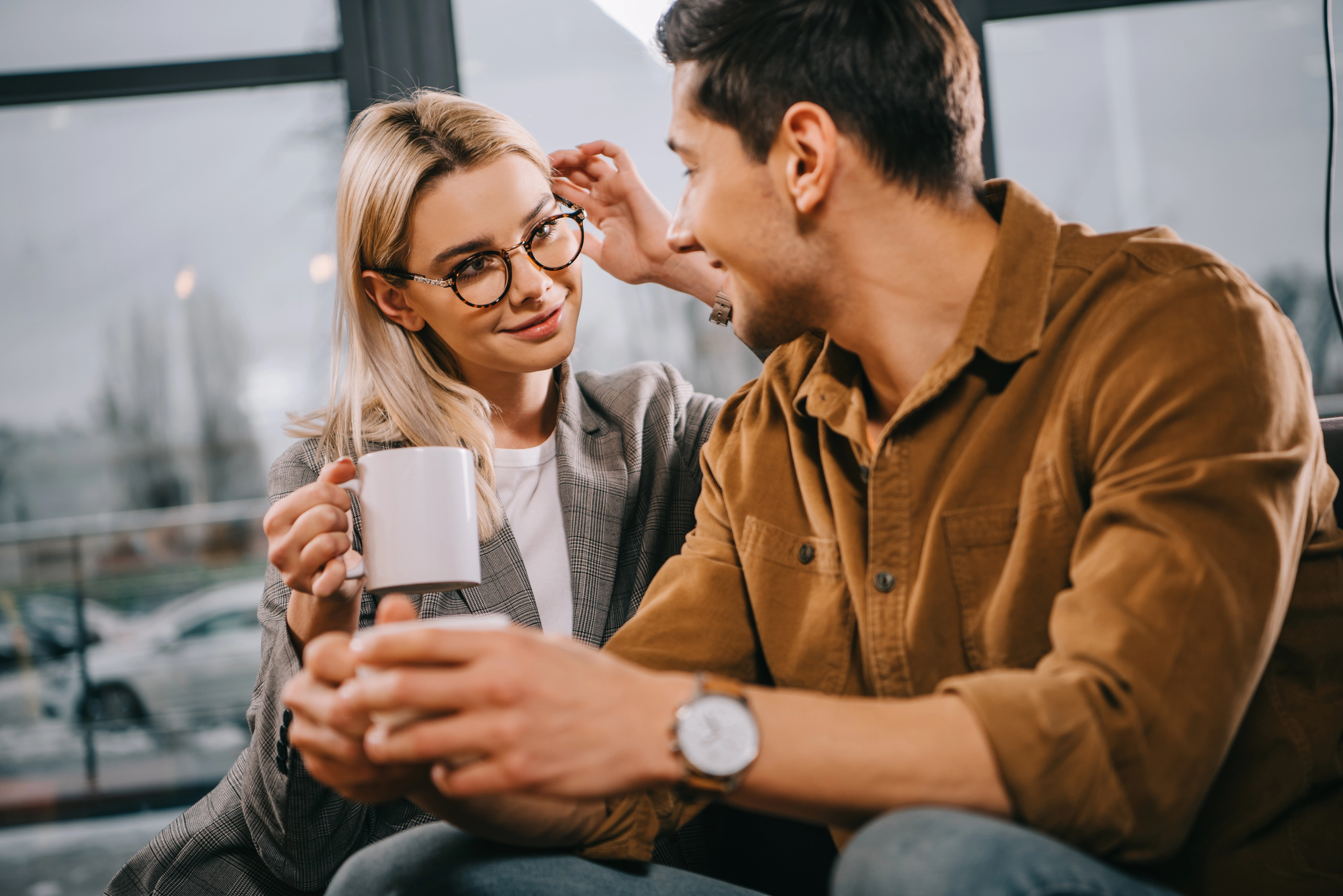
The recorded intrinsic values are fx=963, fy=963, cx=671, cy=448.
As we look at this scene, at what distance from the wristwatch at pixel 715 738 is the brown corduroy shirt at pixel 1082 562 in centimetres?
18

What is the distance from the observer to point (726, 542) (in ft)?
4.32

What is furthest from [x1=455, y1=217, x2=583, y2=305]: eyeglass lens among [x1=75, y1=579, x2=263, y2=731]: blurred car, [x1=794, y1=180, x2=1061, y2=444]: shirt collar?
[x1=75, y1=579, x2=263, y2=731]: blurred car

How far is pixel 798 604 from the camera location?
1237 mm

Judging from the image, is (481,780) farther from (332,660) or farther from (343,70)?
(343,70)

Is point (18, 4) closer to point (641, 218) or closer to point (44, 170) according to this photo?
point (44, 170)

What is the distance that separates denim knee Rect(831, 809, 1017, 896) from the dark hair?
770mm

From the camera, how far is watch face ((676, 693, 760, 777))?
2.38 feet

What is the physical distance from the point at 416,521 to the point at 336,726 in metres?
0.36

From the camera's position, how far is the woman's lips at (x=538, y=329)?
1.71 m

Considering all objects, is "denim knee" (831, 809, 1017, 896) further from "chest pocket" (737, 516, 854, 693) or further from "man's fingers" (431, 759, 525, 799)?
"chest pocket" (737, 516, 854, 693)

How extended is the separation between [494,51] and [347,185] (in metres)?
0.82

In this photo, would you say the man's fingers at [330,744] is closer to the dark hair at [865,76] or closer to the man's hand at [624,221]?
the dark hair at [865,76]

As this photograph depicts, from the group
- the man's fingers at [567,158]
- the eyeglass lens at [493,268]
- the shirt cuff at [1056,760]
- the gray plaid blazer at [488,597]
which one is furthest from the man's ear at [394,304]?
the shirt cuff at [1056,760]

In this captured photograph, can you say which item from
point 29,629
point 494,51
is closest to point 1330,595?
point 494,51
